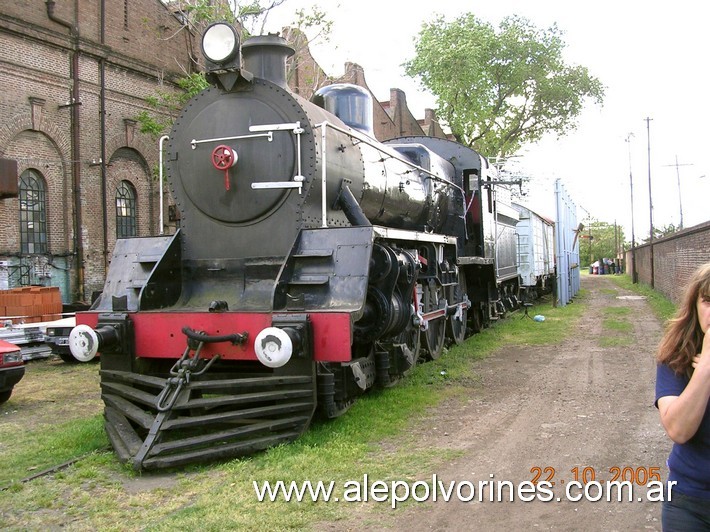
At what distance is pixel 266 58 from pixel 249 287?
227 centimetres

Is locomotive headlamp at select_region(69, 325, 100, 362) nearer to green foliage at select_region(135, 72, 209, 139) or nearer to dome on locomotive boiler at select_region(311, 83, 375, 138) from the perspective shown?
dome on locomotive boiler at select_region(311, 83, 375, 138)

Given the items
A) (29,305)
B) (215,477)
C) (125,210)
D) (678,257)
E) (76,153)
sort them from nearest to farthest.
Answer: (215,477) → (29,305) → (76,153) → (125,210) → (678,257)

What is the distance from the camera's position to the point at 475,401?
23.0 feet

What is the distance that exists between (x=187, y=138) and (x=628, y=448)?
193 inches

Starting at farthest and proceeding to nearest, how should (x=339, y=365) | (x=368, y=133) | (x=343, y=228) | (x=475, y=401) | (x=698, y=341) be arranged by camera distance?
(x=368, y=133) → (x=475, y=401) → (x=339, y=365) → (x=343, y=228) → (x=698, y=341)

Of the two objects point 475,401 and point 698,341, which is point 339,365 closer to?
point 475,401

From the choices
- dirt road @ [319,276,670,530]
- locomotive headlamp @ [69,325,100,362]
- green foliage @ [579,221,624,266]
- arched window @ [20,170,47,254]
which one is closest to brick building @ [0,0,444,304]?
arched window @ [20,170,47,254]

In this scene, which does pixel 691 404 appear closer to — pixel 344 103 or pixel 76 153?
pixel 344 103

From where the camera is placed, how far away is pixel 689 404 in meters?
2.09

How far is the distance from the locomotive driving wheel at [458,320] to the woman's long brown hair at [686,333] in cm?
772

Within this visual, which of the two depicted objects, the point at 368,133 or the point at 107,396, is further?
the point at 368,133

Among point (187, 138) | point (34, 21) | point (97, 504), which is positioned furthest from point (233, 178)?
point (34, 21)

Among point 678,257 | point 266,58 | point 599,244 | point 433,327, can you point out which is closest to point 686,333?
point 266,58

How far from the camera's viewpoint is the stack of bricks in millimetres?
12047
